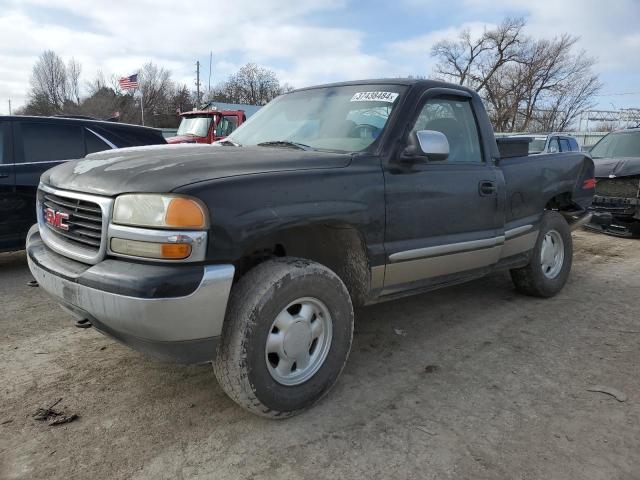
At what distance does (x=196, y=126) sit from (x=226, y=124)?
0.87m

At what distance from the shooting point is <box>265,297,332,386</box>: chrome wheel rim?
103 inches

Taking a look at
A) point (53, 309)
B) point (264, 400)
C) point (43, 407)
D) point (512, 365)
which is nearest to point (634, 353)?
point (512, 365)

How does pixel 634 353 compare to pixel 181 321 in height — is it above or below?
below

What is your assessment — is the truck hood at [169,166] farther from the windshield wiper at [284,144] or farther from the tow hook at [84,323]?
the tow hook at [84,323]

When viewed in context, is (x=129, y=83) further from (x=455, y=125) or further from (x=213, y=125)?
(x=455, y=125)

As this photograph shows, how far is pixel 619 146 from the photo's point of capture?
30.5ft

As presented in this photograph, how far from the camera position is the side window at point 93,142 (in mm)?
6145

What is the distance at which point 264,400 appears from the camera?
252 centimetres

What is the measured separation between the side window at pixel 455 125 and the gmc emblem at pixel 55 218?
2.30m

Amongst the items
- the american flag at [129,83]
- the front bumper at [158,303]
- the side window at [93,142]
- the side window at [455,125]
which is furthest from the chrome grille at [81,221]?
the american flag at [129,83]

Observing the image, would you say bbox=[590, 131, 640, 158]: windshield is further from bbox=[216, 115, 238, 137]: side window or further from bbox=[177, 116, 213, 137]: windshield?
bbox=[177, 116, 213, 137]: windshield

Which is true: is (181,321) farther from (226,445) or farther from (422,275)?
(422,275)

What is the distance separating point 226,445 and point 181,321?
0.69m

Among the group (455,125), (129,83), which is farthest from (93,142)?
(129,83)
